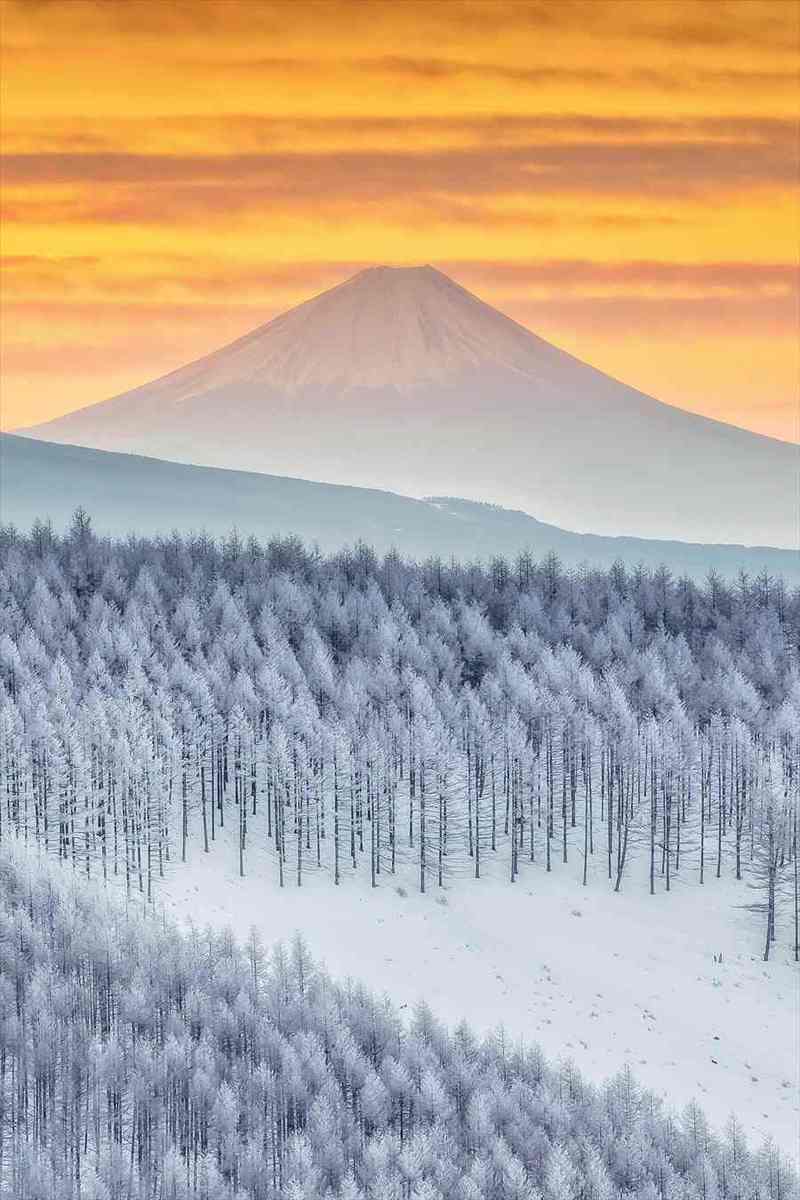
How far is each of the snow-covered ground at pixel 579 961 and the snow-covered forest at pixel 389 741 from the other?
6.00 feet

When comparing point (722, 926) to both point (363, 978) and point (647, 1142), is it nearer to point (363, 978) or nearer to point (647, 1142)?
point (363, 978)

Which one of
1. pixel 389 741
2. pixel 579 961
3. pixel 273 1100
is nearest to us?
pixel 273 1100

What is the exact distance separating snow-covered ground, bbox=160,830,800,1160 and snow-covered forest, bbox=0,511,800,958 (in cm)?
183

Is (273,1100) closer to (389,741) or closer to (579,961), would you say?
(579,961)

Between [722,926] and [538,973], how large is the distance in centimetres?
1340

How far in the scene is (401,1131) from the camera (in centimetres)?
6162

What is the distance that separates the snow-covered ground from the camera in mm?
81750

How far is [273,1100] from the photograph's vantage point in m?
60.8

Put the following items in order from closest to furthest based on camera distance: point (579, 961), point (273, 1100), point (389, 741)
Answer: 1. point (273, 1100)
2. point (579, 961)
3. point (389, 741)

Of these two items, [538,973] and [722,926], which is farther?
[722,926]

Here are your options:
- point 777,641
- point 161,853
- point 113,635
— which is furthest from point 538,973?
point 777,641

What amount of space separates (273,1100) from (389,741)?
154ft

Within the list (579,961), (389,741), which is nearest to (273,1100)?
(579,961)

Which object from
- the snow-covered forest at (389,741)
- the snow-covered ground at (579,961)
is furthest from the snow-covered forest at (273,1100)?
the snow-covered forest at (389,741)
